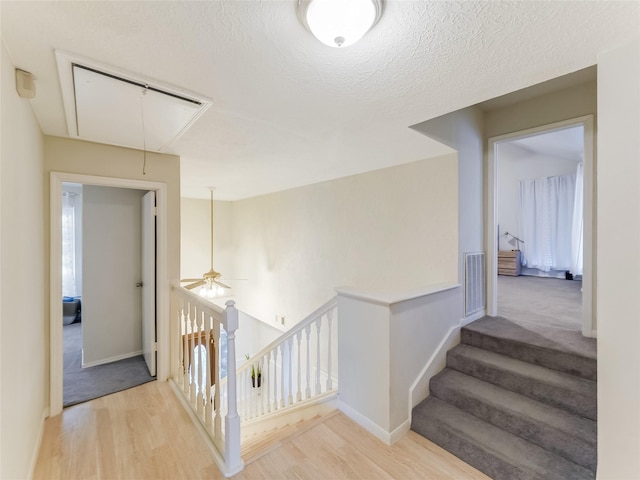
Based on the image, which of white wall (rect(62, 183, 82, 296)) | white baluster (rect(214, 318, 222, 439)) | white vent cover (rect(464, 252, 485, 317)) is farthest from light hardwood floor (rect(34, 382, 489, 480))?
white wall (rect(62, 183, 82, 296))

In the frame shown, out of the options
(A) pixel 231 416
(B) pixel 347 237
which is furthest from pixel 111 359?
(B) pixel 347 237

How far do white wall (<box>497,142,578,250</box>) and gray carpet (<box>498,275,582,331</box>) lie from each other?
1610 mm

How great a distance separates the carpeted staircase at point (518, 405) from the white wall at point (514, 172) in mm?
4791

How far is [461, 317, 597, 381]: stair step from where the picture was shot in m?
2.10

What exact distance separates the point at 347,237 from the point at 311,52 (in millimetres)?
2706

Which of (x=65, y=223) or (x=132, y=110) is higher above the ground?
(x=132, y=110)

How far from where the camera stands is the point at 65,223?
5449 mm

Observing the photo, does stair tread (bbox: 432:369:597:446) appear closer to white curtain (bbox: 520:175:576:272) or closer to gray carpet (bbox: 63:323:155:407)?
gray carpet (bbox: 63:323:155:407)

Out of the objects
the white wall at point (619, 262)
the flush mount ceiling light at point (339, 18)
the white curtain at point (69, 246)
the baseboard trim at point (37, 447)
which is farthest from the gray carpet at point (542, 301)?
the white curtain at point (69, 246)

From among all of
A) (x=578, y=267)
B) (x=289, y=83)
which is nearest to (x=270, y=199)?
(x=289, y=83)

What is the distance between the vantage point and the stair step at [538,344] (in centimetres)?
210

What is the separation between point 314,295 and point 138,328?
7.82 feet

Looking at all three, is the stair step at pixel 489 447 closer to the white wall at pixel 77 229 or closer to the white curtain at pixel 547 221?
the white curtain at pixel 547 221

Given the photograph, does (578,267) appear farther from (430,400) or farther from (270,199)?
(270,199)
